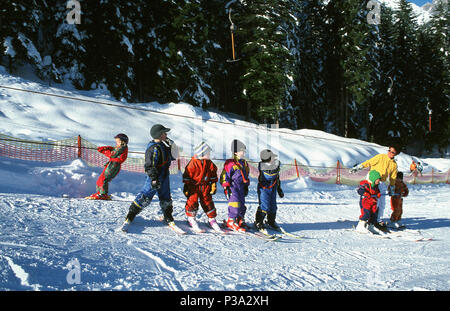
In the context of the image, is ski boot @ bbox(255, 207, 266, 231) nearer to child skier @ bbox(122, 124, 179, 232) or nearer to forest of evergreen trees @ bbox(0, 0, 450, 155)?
child skier @ bbox(122, 124, 179, 232)

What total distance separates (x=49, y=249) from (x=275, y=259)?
2.82 meters

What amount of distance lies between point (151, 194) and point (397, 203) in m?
5.56

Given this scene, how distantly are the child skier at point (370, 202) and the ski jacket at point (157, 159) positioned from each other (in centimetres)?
384

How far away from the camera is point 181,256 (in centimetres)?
407

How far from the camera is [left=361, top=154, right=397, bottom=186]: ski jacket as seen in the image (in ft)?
22.4

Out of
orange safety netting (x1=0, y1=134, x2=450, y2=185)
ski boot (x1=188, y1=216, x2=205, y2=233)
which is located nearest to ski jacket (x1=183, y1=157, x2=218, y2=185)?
ski boot (x1=188, y1=216, x2=205, y2=233)

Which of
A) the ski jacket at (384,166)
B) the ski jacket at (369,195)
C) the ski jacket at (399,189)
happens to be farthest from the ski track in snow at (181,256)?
the ski jacket at (384,166)

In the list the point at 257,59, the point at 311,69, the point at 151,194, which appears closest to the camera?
the point at 151,194

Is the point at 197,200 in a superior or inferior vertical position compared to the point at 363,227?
superior

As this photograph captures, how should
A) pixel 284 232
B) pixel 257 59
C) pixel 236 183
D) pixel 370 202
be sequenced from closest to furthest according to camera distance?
pixel 236 183, pixel 284 232, pixel 370 202, pixel 257 59

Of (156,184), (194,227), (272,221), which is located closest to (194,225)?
(194,227)

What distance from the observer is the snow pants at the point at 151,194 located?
5039 mm

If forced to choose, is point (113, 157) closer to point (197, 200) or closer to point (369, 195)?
point (197, 200)

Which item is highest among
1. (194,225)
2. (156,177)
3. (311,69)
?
(311,69)
